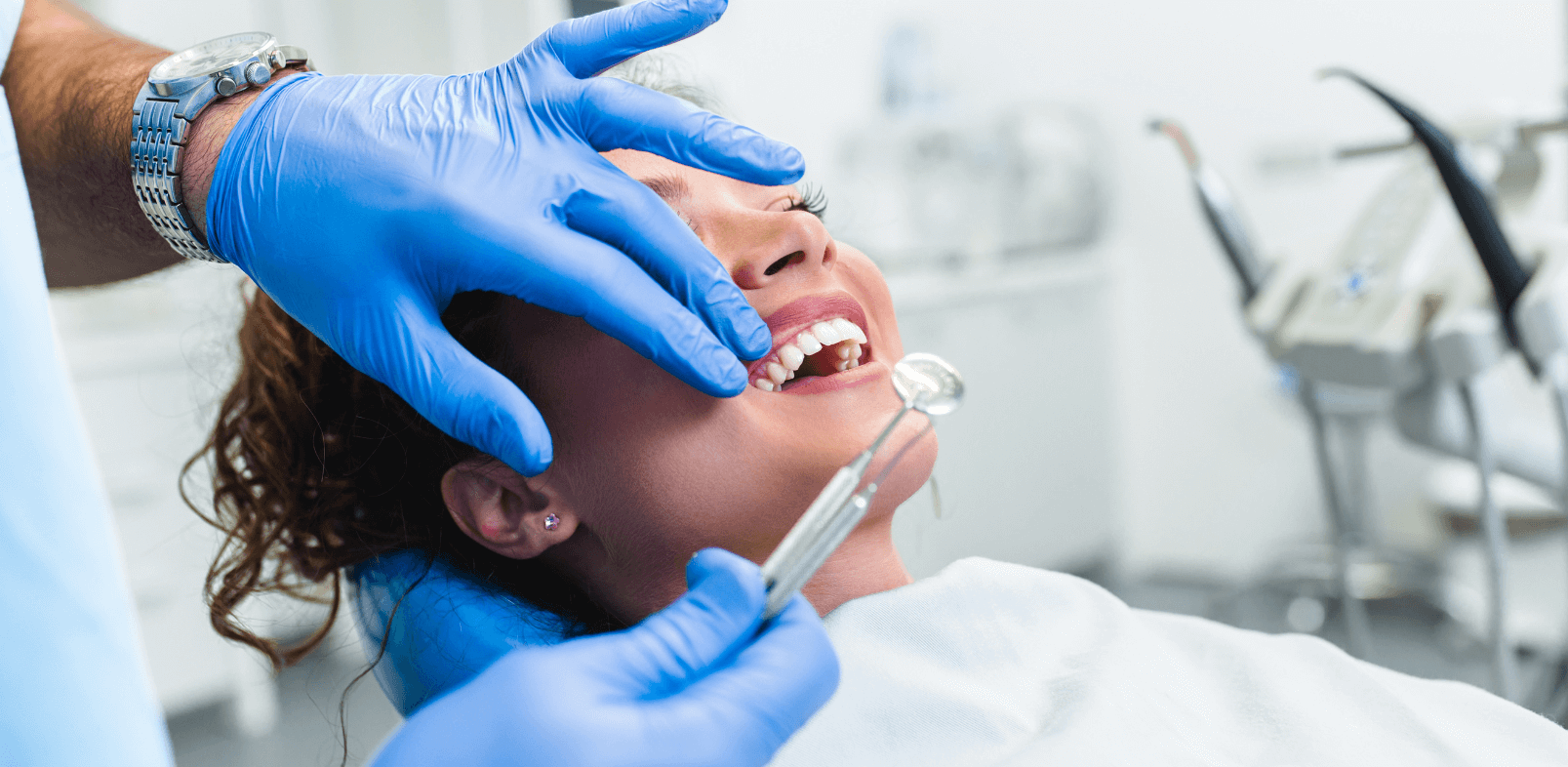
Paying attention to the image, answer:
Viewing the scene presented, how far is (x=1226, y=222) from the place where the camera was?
1.74m

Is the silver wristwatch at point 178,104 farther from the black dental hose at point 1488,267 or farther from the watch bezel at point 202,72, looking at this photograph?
the black dental hose at point 1488,267

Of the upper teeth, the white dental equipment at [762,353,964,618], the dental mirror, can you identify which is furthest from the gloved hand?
the upper teeth

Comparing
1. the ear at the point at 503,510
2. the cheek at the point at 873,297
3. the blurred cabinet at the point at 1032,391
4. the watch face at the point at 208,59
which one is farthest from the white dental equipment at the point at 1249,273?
the watch face at the point at 208,59

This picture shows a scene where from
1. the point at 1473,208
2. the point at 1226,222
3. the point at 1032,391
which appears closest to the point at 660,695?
the point at 1473,208

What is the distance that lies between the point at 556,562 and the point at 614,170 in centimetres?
38

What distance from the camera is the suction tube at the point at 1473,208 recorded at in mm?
1302

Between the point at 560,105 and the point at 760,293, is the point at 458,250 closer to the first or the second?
the point at 560,105

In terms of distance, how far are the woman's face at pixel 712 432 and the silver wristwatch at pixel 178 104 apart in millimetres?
274

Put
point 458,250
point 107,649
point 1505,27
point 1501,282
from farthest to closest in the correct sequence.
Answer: point 1505,27
point 1501,282
point 458,250
point 107,649

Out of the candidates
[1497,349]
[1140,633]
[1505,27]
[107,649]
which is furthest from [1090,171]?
[107,649]

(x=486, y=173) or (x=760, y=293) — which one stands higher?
(x=486, y=173)

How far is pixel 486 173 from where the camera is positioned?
72cm

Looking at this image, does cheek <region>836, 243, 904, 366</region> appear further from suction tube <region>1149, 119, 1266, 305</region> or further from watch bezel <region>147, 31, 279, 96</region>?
suction tube <region>1149, 119, 1266, 305</region>

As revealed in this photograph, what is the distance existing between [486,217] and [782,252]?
0.85ft
